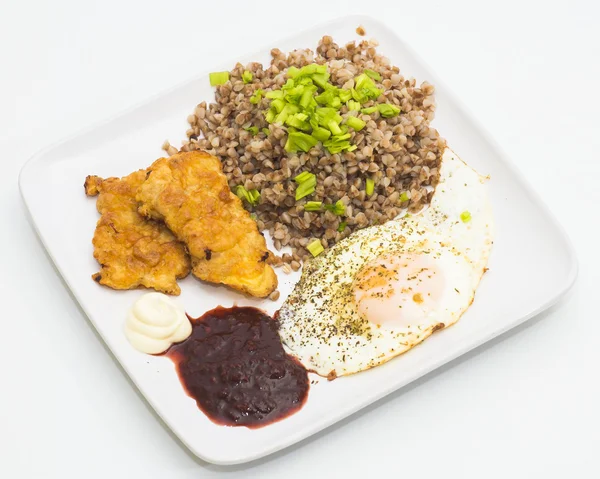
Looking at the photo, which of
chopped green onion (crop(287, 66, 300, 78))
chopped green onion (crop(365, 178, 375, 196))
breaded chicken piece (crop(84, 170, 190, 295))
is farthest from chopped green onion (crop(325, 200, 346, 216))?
breaded chicken piece (crop(84, 170, 190, 295))

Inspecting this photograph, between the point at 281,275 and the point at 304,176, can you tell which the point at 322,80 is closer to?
the point at 304,176

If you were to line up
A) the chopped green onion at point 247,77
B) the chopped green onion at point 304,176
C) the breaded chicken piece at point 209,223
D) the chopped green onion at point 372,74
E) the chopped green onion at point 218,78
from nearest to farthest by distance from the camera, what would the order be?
the breaded chicken piece at point 209,223
the chopped green onion at point 304,176
the chopped green onion at point 372,74
the chopped green onion at point 247,77
the chopped green onion at point 218,78

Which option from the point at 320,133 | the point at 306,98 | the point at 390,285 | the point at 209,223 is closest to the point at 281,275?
the point at 209,223

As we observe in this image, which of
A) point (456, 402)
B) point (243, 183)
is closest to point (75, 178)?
point (243, 183)

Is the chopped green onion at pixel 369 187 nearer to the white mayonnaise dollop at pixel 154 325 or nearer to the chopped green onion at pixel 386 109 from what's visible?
the chopped green onion at pixel 386 109

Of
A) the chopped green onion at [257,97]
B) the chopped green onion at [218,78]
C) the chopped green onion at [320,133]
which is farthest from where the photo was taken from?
the chopped green onion at [218,78]

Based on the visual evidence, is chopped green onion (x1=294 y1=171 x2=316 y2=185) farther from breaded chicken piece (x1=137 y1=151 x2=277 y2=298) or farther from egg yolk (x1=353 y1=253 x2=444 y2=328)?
egg yolk (x1=353 y1=253 x2=444 y2=328)

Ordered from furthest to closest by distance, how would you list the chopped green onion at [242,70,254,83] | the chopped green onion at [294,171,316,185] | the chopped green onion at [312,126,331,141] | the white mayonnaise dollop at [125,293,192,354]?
the chopped green onion at [242,70,254,83] → the chopped green onion at [294,171,316,185] → the chopped green onion at [312,126,331,141] → the white mayonnaise dollop at [125,293,192,354]

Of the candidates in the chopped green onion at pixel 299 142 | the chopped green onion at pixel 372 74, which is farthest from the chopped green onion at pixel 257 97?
the chopped green onion at pixel 372 74
